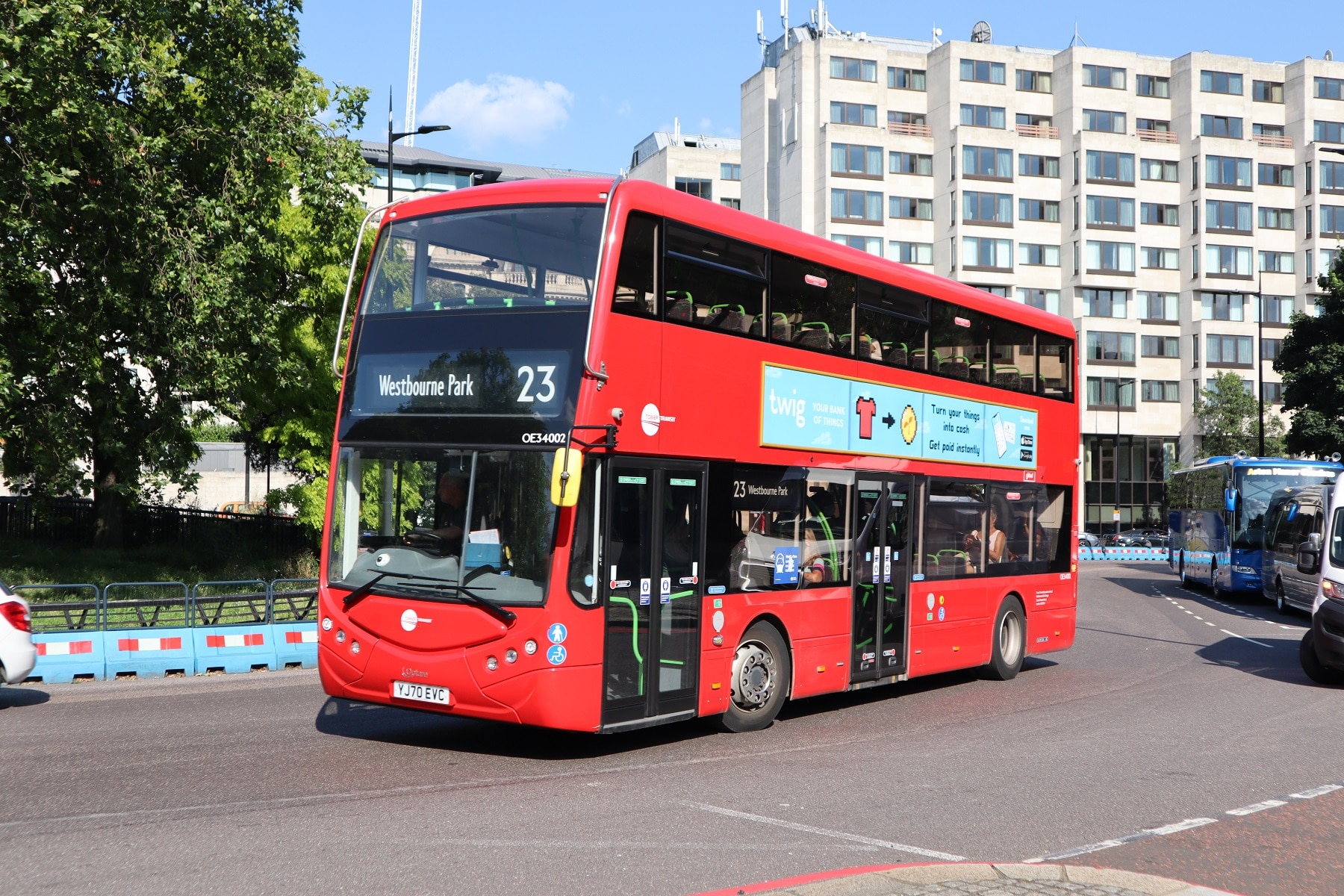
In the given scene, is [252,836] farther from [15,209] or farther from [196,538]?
[196,538]

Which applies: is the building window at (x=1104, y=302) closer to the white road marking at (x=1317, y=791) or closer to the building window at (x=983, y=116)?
the building window at (x=983, y=116)

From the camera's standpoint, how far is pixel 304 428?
→ 3044 centimetres

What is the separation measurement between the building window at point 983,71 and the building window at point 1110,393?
685 inches

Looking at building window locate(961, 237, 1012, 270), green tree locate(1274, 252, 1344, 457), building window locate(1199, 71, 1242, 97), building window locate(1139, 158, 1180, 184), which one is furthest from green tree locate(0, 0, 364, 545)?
building window locate(1199, 71, 1242, 97)

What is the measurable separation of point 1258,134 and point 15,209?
73283mm

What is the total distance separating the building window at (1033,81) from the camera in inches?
2896

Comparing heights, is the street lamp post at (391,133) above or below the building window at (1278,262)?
below

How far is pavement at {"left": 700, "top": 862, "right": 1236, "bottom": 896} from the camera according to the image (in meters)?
5.96

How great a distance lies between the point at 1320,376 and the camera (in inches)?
1838

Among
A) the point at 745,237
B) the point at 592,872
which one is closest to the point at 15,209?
the point at 745,237

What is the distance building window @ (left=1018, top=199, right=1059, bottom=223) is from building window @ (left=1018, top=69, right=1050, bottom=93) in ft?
20.6

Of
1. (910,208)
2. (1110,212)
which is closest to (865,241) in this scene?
(910,208)

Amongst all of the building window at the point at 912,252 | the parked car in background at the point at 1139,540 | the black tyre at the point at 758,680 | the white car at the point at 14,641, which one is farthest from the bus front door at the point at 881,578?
the building window at the point at 912,252

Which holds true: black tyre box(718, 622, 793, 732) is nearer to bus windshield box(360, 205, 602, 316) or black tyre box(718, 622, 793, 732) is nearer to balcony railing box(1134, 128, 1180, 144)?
bus windshield box(360, 205, 602, 316)
